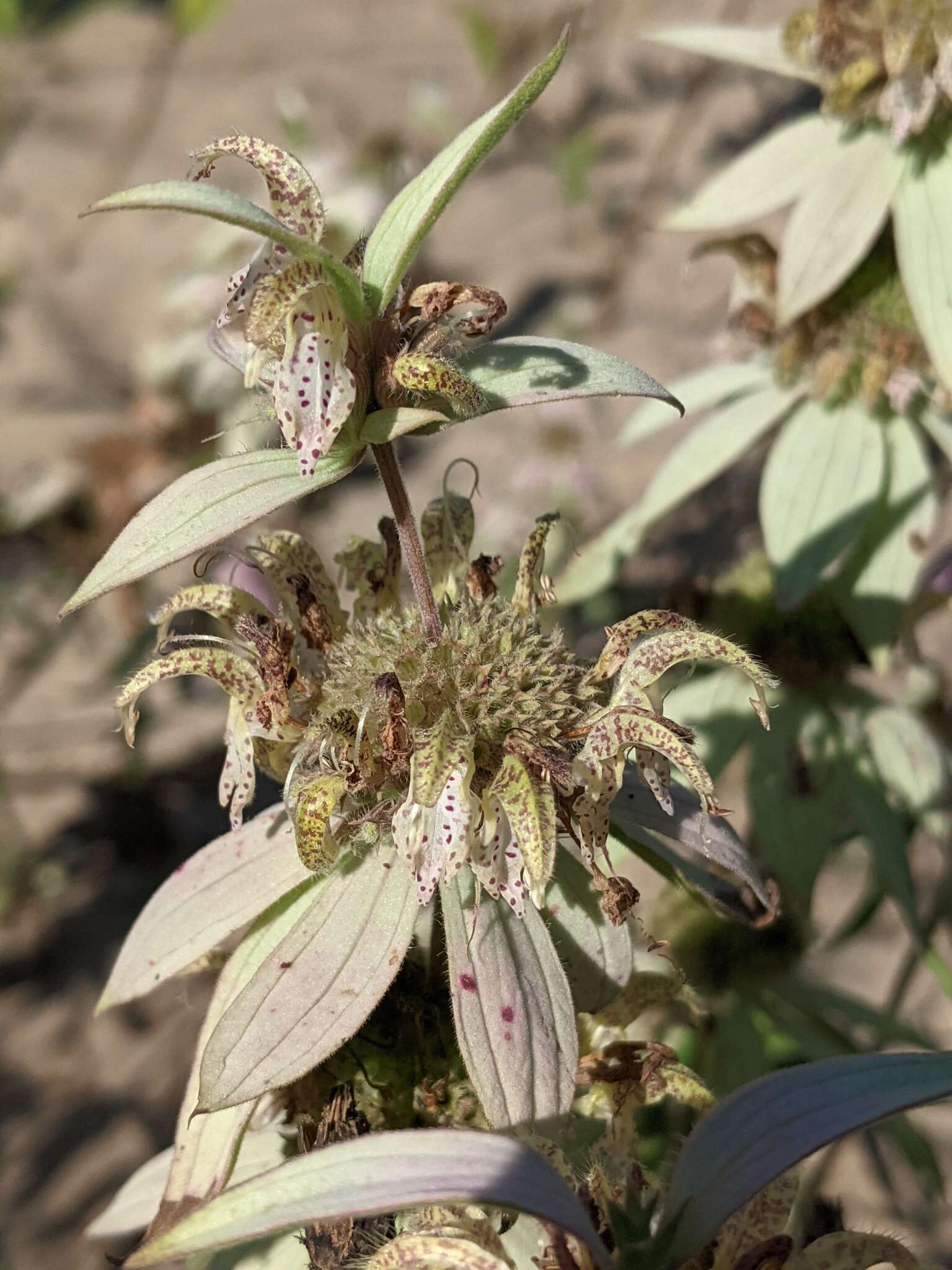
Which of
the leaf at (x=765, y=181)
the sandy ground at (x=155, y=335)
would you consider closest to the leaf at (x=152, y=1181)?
the sandy ground at (x=155, y=335)

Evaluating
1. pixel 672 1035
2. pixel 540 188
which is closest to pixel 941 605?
pixel 672 1035

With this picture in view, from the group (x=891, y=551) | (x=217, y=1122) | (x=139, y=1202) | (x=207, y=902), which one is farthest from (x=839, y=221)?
(x=139, y=1202)

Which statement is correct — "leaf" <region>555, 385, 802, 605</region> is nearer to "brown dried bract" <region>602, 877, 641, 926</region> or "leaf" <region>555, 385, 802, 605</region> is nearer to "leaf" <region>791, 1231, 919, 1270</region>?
"brown dried bract" <region>602, 877, 641, 926</region>

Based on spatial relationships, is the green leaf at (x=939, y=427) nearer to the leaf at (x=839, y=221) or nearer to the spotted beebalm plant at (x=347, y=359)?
the leaf at (x=839, y=221)

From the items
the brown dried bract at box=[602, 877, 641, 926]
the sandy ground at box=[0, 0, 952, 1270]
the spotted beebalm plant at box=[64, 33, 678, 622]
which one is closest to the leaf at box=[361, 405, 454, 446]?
the spotted beebalm plant at box=[64, 33, 678, 622]

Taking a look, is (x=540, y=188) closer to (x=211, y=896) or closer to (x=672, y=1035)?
(x=672, y=1035)

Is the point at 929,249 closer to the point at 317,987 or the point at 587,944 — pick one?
the point at 587,944
